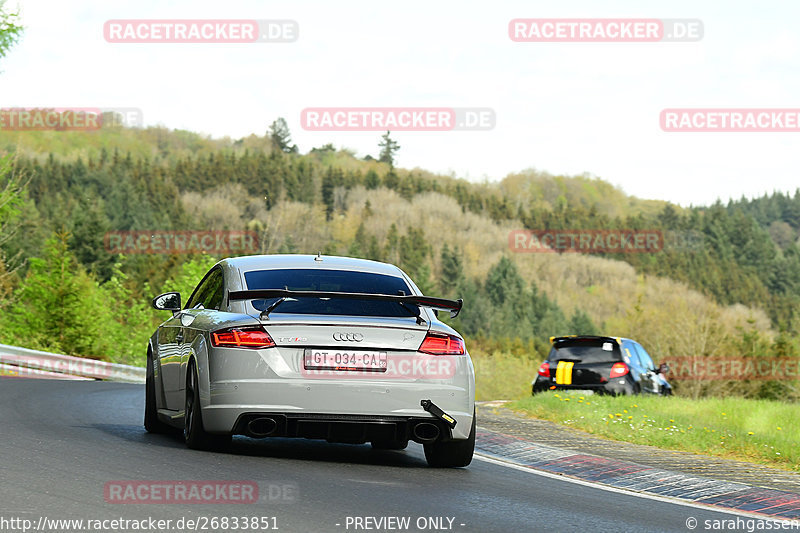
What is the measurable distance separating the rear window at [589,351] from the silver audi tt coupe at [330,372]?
390 inches

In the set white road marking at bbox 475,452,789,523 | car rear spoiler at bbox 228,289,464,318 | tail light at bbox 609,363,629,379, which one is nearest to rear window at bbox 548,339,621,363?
tail light at bbox 609,363,629,379

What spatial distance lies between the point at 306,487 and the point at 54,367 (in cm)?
1752

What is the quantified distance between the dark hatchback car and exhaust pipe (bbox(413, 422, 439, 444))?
1020cm

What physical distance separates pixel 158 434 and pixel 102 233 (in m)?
102

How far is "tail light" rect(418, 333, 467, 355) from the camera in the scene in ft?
26.7

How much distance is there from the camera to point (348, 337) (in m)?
7.97

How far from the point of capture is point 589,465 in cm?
930

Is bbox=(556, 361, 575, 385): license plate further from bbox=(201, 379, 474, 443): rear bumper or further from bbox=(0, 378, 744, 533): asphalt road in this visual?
bbox=(201, 379, 474, 443): rear bumper

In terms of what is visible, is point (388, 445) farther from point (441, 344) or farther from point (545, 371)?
point (545, 371)

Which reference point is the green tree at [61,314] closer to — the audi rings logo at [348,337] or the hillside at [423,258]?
the hillside at [423,258]

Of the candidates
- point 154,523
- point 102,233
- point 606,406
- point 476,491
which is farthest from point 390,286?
point 102,233

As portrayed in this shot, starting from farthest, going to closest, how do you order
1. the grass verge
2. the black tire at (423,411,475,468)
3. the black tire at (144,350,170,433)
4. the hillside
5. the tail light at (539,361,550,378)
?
the hillside → the tail light at (539,361,550,378) → the grass verge → the black tire at (144,350,170,433) → the black tire at (423,411,475,468)

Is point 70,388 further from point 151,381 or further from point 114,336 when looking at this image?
point 114,336

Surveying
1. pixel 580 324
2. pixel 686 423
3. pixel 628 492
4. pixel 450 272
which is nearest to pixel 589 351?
pixel 686 423
